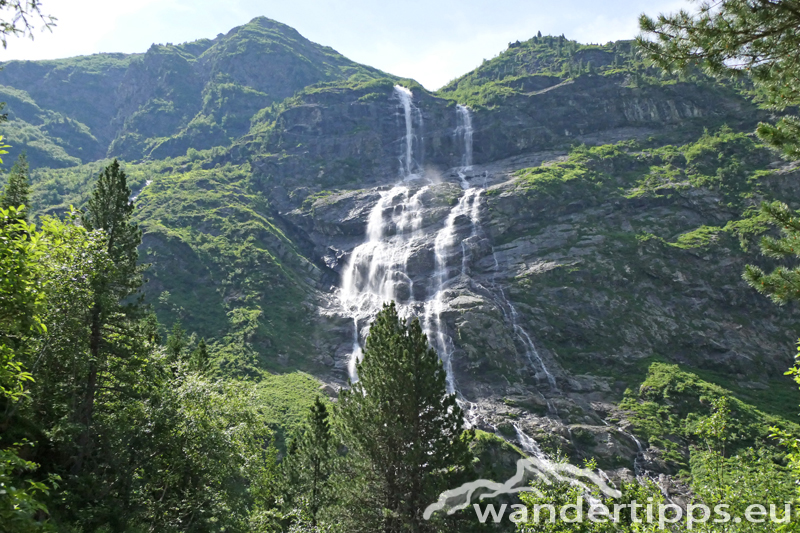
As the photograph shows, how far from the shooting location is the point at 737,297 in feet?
218

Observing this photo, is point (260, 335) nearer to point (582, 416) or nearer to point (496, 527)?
point (582, 416)

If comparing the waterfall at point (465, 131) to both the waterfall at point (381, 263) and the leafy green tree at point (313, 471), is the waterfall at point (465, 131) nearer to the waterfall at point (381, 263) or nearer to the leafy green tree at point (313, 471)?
the waterfall at point (381, 263)

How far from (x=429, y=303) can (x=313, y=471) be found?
43.8 m

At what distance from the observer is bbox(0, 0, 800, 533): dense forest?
1261 centimetres

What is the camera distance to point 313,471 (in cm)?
2605

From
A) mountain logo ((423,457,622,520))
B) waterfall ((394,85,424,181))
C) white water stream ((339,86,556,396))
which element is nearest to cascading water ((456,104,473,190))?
white water stream ((339,86,556,396))

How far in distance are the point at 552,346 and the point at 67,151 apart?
191m

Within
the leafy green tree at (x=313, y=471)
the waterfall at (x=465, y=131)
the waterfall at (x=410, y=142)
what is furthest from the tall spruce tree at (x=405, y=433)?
the waterfall at (x=465, y=131)

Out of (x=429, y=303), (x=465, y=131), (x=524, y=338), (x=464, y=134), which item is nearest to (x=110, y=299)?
(x=429, y=303)

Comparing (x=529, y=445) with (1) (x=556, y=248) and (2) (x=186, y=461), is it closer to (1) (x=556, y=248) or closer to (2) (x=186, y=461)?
(2) (x=186, y=461)

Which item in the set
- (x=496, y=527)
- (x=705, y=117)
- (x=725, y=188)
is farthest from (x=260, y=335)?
(x=705, y=117)

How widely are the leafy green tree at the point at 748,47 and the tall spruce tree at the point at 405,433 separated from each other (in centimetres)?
1507

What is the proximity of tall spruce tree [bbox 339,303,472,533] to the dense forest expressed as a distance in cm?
13

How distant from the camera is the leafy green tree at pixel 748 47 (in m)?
9.56
